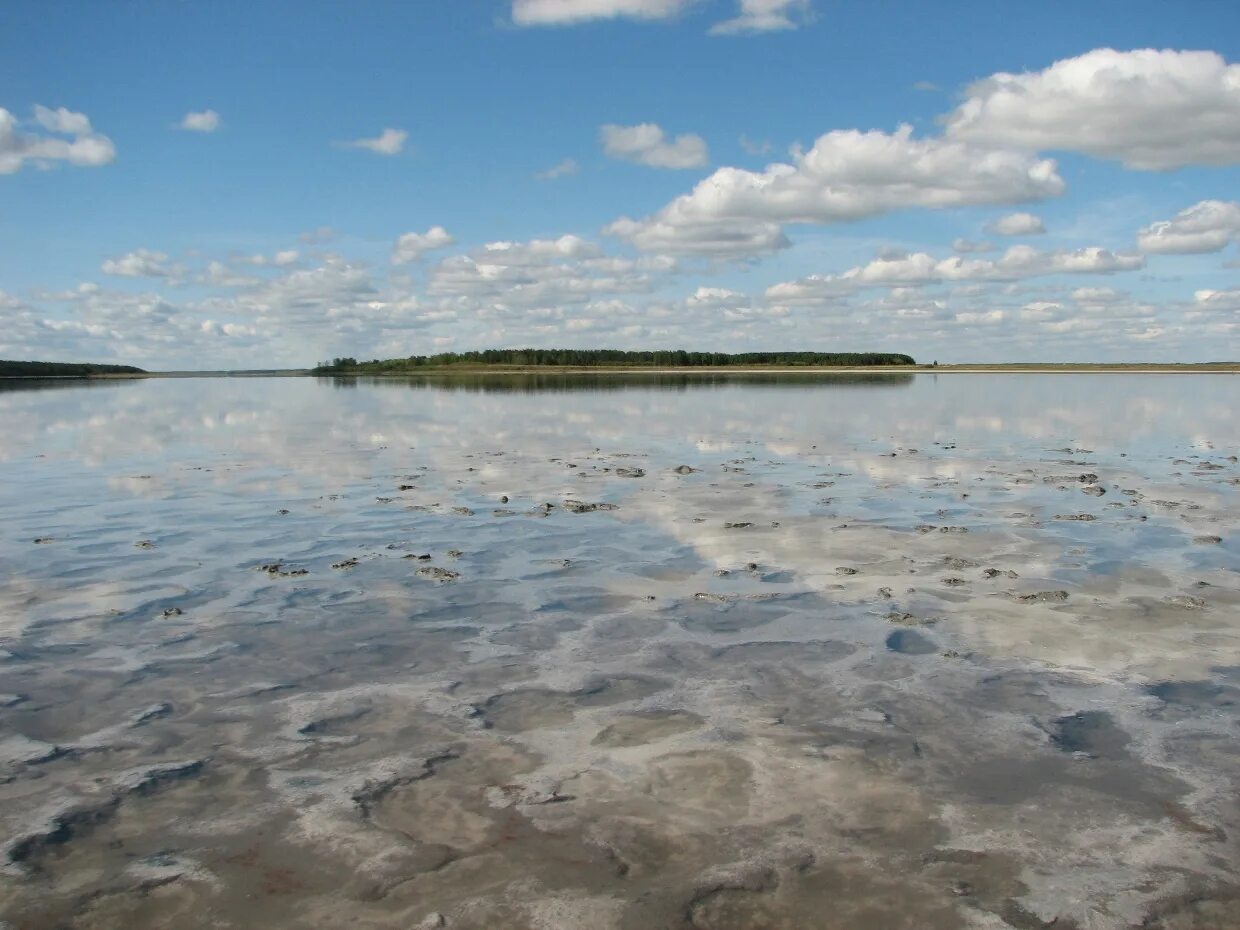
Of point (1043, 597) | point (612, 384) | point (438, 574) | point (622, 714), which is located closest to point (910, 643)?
point (1043, 597)

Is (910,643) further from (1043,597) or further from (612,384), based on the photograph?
(612,384)

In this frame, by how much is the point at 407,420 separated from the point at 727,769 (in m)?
44.1

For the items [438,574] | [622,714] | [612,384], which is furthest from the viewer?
[612,384]

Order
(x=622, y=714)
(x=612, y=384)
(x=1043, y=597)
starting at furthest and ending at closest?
1. (x=612, y=384)
2. (x=1043, y=597)
3. (x=622, y=714)

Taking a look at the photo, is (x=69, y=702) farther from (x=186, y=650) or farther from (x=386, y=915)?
(x=386, y=915)

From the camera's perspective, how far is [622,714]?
859cm

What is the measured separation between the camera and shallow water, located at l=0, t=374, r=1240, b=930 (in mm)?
5809

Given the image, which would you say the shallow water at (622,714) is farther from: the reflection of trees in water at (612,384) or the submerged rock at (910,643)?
the reflection of trees in water at (612,384)

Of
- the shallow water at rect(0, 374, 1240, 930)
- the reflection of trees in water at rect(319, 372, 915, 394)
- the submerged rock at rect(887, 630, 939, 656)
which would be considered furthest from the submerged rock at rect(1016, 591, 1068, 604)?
the reflection of trees in water at rect(319, 372, 915, 394)

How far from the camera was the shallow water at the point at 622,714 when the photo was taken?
5.81 meters

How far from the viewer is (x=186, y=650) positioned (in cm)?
1041

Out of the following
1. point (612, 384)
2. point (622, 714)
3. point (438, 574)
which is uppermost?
point (612, 384)

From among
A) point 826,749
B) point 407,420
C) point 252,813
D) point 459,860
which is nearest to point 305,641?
point 252,813

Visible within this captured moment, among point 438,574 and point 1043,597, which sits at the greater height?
point 438,574
